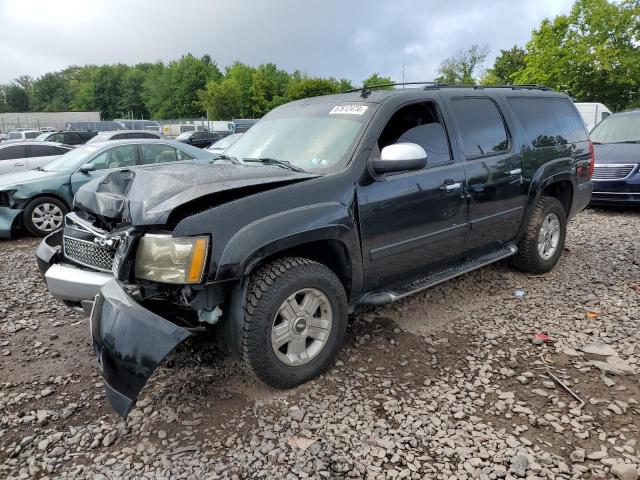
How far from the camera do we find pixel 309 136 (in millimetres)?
3768

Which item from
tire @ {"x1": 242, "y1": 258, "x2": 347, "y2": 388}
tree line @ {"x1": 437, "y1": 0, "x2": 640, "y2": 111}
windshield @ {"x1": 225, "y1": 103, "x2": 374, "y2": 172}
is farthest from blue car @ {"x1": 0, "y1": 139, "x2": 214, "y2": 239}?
tree line @ {"x1": 437, "y1": 0, "x2": 640, "y2": 111}

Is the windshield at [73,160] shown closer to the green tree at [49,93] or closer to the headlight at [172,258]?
the headlight at [172,258]

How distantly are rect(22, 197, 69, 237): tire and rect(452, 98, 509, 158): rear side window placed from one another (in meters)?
6.25

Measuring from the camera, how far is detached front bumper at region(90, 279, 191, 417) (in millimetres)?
2428

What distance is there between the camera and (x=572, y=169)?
517 centimetres

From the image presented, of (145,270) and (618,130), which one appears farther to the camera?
(618,130)

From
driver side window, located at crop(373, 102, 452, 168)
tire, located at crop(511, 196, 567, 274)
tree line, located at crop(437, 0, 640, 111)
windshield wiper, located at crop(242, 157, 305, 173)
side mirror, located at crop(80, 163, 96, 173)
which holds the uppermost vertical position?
tree line, located at crop(437, 0, 640, 111)

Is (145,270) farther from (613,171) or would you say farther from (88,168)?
(613,171)

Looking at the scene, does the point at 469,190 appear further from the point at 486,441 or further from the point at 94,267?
the point at 94,267

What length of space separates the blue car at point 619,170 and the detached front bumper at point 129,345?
27.4 ft

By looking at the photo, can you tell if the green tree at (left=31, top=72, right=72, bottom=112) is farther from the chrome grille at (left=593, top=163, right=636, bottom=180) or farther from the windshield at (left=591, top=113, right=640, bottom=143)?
the chrome grille at (left=593, top=163, right=636, bottom=180)

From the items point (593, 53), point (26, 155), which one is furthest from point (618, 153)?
point (593, 53)

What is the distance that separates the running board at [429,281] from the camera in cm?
349

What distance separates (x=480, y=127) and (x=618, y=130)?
276 inches
